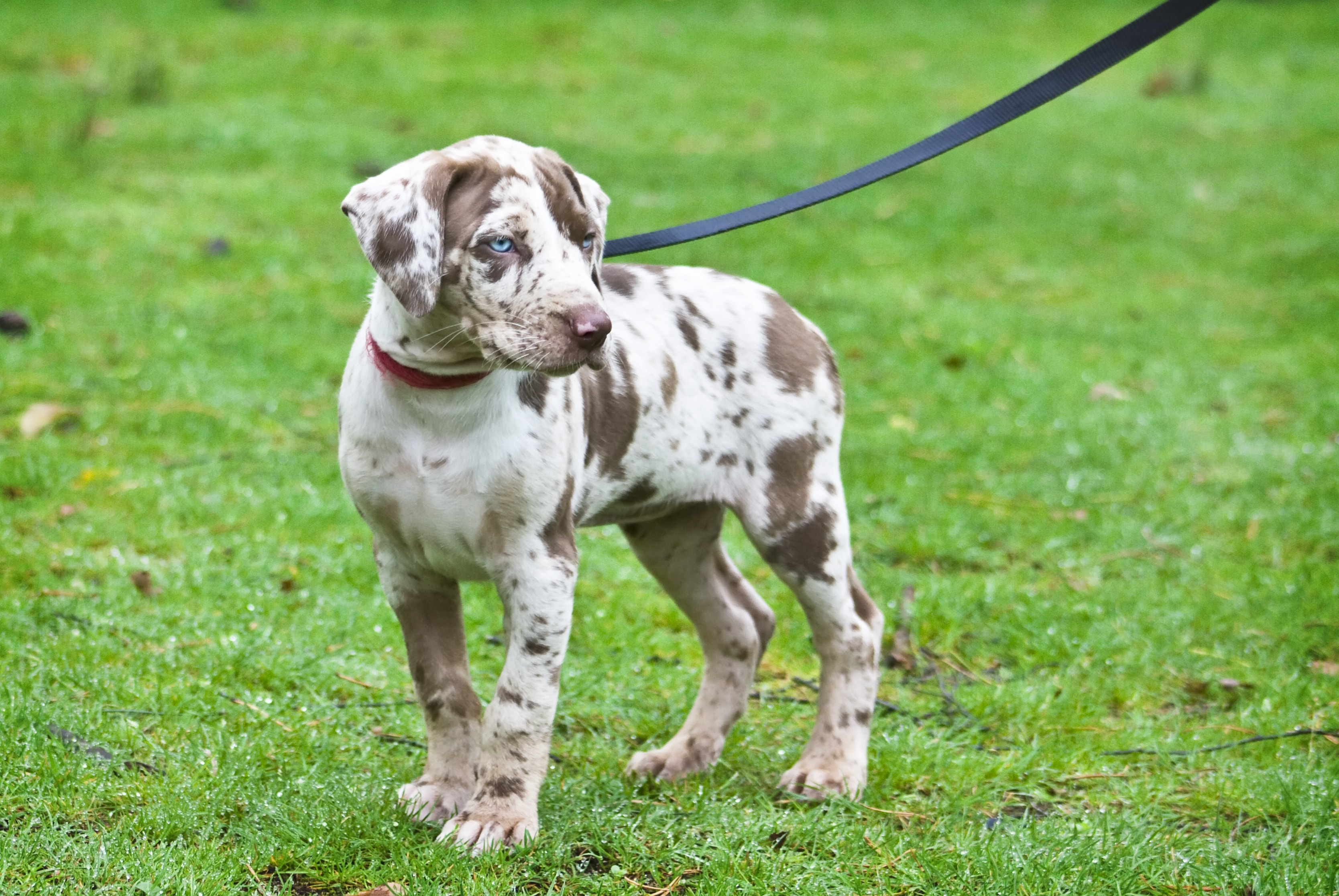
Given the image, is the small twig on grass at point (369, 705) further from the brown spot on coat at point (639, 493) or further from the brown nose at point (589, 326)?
the brown nose at point (589, 326)

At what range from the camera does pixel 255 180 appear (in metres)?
11.1

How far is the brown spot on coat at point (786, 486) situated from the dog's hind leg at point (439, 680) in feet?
3.11

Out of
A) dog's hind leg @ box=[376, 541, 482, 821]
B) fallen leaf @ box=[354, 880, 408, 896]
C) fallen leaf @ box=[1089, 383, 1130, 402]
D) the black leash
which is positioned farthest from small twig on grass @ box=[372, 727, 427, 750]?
Answer: fallen leaf @ box=[1089, 383, 1130, 402]

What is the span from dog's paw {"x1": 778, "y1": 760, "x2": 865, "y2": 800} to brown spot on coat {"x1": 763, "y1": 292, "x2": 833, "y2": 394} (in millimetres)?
1095

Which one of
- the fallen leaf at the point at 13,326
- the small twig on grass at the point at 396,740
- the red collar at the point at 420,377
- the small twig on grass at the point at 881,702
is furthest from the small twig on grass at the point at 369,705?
the fallen leaf at the point at 13,326

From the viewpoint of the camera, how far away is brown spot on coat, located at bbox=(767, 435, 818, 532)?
411cm

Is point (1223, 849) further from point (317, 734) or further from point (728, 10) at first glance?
point (728, 10)

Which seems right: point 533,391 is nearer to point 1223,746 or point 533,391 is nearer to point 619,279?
point 619,279

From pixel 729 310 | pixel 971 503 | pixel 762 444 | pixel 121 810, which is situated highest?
pixel 729 310

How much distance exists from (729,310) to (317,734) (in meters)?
1.75

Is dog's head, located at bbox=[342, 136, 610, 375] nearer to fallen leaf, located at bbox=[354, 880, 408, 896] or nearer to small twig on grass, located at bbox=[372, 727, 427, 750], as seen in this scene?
fallen leaf, located at bbox=[354, 880, 408, 896]

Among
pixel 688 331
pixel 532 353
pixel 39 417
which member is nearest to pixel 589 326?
pixel 532 353

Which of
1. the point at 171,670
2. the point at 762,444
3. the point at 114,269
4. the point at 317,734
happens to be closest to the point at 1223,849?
the point at 762,444

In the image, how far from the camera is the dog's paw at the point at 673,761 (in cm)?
415
